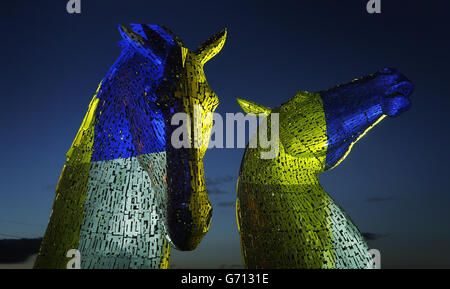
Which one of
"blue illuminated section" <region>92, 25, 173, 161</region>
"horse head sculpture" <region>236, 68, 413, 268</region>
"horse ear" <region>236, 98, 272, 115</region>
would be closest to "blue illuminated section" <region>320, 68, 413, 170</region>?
"horse head sculpture" <region>236, 68, 413, 268</region>

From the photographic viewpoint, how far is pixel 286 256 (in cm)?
192

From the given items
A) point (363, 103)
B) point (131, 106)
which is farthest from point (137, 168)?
point (363, 103)

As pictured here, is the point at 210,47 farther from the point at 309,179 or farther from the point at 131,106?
the point at 309,179

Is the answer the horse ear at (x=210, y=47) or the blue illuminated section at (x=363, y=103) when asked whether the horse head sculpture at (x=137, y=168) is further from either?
the blue illuminated section at (x=363, y=103)

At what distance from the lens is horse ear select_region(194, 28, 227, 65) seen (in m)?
1.48

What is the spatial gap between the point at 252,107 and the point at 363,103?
0.59m

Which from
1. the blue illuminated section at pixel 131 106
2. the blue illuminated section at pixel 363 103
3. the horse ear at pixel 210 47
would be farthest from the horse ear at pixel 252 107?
the blue illuminated section at pixel 131 106

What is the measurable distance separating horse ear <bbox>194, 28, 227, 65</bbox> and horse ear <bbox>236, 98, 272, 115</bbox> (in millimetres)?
757

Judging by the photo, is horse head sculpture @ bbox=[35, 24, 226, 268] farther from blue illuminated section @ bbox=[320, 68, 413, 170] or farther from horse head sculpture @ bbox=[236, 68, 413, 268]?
blue illuminated section @ bbox=[320, 68, 413, 170]

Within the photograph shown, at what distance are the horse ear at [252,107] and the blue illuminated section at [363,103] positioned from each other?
0.33 metres

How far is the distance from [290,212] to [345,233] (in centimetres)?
29

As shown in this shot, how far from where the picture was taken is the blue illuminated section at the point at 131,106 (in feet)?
4.37

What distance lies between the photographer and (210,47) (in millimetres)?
1507
